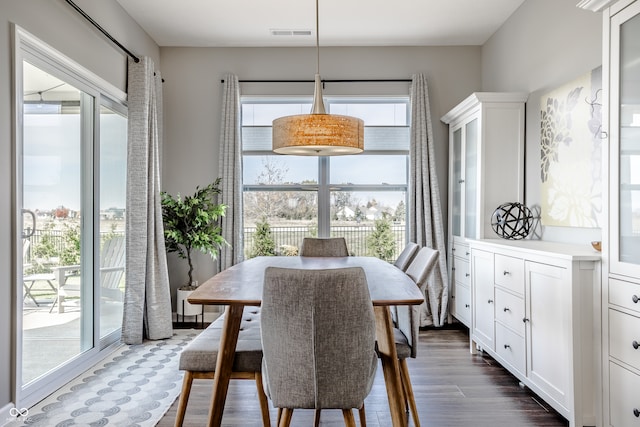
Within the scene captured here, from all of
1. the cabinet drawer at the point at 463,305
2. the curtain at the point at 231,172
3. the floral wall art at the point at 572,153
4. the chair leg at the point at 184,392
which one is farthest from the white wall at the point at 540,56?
the curtain at the point at 231,172

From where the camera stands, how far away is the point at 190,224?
14.1 feet

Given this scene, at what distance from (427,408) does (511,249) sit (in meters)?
1.11

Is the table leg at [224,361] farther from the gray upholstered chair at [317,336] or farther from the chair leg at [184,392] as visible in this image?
the gray upholstered chair at [317,336]

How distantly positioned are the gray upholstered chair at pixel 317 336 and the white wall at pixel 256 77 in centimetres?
316

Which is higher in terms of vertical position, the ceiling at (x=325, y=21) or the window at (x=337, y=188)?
the ceiling at (x=325, y=21)

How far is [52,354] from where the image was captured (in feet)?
9.54

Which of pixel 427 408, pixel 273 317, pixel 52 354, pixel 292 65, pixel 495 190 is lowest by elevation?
pixel 427 408

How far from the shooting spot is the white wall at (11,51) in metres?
2.34

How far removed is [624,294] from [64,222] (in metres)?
3.27

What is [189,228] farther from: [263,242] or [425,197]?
[425,197]

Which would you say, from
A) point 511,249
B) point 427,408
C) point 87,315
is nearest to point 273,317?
point 427,408

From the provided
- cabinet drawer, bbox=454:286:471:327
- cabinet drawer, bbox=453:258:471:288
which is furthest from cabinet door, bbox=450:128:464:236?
cabinet drawer, bbox=454:286:471:327

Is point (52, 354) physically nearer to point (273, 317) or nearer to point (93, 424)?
point (93, 424)

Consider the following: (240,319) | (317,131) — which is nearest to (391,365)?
(240,319)
